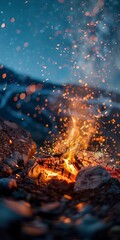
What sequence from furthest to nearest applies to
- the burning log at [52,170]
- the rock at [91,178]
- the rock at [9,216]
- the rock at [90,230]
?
the burning log at [52,170] < the rock at [91,178] < the rock at [90,230] < the rock at [9,216]

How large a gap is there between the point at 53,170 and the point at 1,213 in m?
8.51

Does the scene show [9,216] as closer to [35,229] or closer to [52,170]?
[35,229]

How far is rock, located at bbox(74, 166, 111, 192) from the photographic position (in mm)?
7130

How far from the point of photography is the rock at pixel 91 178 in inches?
281

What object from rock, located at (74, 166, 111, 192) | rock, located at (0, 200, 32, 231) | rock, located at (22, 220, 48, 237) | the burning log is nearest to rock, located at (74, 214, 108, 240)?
rock, located at (22, 220, 48, 237)

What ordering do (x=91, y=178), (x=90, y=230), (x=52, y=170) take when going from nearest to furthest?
1. (x=90, y=230)
2. (x=91, y=178)
3. (x=52, y=170)

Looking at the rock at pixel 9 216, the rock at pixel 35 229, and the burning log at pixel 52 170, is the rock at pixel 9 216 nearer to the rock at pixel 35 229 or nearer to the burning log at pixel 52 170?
the rock at pixel 35 229

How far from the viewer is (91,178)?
7.52 meters

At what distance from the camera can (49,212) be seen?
9.45ft

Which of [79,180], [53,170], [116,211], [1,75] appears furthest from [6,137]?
[1,75]

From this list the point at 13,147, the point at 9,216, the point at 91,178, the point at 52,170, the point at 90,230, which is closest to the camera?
the point at 9,216

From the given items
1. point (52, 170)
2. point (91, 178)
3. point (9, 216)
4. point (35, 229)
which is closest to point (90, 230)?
point (35, 229)

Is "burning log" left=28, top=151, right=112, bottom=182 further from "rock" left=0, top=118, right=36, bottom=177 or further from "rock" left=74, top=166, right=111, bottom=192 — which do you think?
"rock" left=74, top=166, right=111, bottom=192

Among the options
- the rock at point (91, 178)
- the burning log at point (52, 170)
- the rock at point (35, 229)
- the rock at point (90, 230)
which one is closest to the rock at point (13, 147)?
the burning log at point (52, 170)
